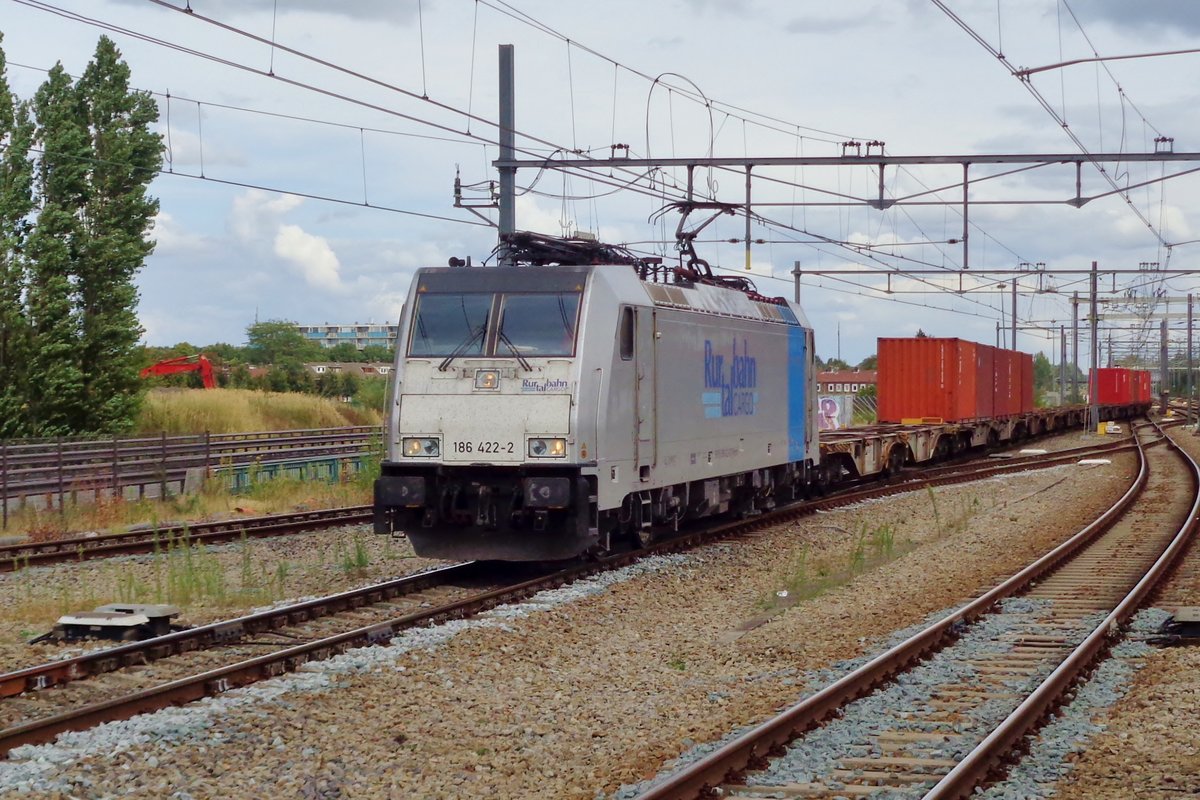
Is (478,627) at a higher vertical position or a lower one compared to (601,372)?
lower

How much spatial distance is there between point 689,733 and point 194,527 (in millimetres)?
12556

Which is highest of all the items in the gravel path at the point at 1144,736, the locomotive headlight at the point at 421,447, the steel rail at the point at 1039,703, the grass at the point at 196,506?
the locomotive headlight at the point at 421,447

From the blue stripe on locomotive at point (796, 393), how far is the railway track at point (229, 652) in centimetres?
683

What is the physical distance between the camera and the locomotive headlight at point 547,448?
1375 cm

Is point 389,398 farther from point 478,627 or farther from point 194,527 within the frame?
point 194,527

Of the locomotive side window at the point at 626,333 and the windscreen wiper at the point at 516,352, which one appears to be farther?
the locomotive side window at the point at 626,333

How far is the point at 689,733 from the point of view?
8383 mm

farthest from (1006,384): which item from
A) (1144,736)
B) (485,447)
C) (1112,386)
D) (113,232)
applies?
(1144,736)

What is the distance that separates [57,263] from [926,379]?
21.1 m

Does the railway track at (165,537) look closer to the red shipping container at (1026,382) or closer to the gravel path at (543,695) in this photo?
the gravel path at (543,695)

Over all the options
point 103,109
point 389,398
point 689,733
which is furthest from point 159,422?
point 689,733

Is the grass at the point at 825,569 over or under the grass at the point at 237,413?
under


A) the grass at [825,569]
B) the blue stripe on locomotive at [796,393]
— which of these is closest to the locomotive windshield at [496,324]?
the grass at [825,569]

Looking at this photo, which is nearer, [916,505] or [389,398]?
[389,398]
